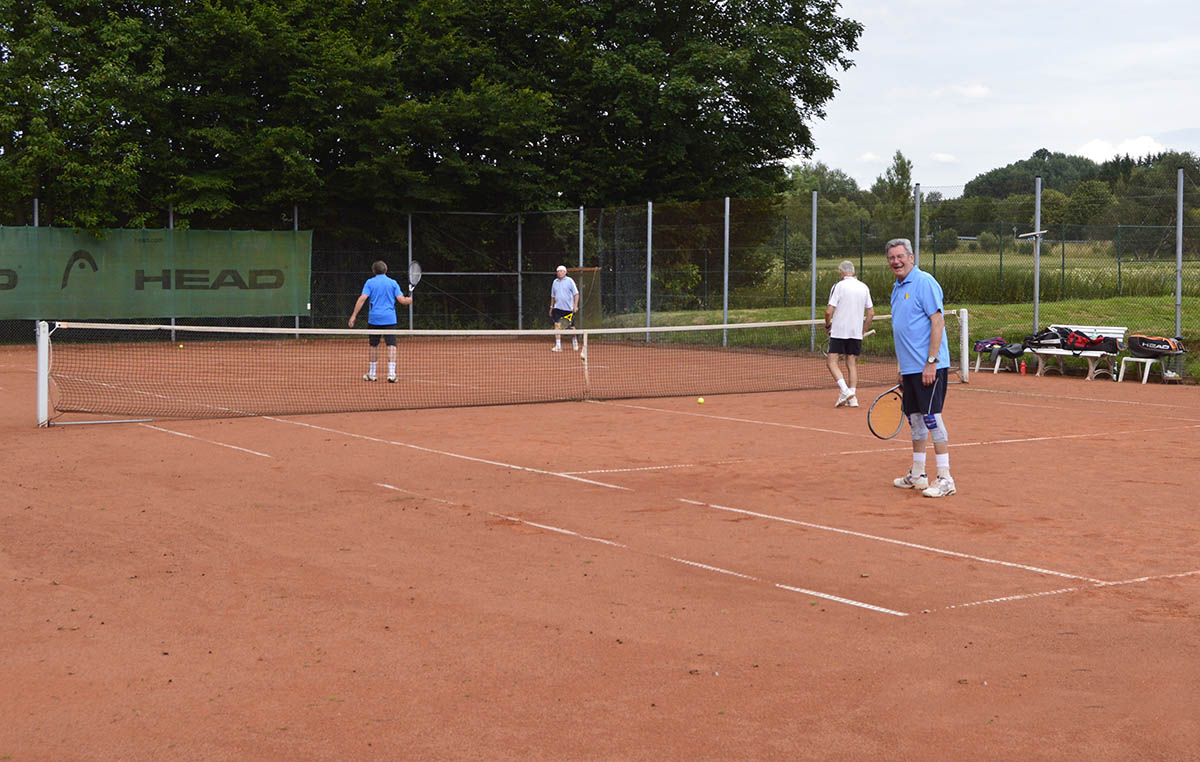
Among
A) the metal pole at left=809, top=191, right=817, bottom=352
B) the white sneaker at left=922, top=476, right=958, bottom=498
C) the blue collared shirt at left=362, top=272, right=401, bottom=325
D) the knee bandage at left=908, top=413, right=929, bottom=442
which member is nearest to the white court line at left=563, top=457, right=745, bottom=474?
the knee bandage at left=908, top=413, right=929, bottom=442

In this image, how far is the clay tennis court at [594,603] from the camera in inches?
163

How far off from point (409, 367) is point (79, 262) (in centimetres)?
851

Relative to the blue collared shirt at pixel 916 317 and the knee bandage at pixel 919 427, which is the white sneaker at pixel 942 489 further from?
the blue collared shirt at pixel 916 317

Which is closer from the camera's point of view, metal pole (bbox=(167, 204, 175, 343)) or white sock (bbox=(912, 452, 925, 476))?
white sock (bbox=(912, 452, 925, 476))

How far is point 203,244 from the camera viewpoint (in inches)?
987

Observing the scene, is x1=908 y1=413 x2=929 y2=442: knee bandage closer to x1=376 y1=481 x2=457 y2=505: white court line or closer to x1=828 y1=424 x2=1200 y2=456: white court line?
x1=828 y1=424 x2=1200 y2=456: white court line

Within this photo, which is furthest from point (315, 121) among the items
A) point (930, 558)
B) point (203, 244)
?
point (930, 558)

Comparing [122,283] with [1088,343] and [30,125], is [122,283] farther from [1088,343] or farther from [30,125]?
[1088,343]

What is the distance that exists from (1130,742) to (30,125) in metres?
23.9

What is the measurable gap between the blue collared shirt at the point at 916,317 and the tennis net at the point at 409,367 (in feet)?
19.2

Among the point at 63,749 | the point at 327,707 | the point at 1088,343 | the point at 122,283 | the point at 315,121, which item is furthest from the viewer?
the point at 315,121

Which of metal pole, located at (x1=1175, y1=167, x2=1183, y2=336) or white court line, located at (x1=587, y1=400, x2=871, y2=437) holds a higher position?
metal pole, located at (x1=1175, y1=167, x2=1183, y2=336)

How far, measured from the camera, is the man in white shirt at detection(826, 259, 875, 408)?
→ 13.5 meters

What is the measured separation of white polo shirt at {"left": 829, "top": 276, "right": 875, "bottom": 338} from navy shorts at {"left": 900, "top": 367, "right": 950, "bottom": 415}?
4.92 meters
